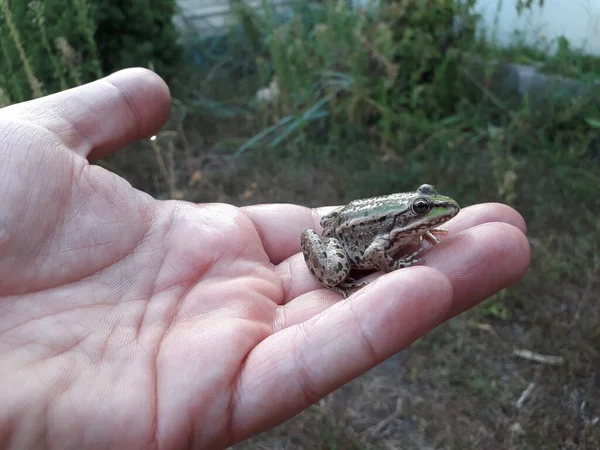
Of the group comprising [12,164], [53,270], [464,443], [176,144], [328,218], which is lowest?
[464,443]

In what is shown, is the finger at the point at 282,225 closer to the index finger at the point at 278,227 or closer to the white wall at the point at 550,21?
the index finger at the point at 278,227

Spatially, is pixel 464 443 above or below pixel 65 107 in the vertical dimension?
below

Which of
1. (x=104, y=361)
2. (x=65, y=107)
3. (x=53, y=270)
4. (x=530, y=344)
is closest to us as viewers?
(x=104, y=361)

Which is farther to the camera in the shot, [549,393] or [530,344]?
[530,344]

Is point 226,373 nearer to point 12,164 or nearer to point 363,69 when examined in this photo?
point 12,164

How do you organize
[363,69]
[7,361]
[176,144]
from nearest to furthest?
[7,361] → [363,69] → [176,144]

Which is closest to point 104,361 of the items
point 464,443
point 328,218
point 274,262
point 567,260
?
point 274,262
